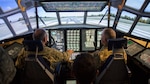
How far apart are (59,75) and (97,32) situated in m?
1.32

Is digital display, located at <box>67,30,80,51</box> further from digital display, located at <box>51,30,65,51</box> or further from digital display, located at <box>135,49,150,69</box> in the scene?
digital display, located at <box>135,49,150,69</box>

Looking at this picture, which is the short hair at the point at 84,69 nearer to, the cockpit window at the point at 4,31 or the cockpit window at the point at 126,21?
the cockpit window at the point at 126,21

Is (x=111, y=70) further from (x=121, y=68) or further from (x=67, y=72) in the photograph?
(x=67, y=72)

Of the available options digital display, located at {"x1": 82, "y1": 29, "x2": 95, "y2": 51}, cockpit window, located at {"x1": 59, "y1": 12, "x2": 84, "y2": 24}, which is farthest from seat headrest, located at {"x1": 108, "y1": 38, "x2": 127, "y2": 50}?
cockpit window, located at {"x1": 59, "y1": 12, "x2": 84, "y2": 24}

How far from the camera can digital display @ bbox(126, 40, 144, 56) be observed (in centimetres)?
314

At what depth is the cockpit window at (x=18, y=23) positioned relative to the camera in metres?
5.51

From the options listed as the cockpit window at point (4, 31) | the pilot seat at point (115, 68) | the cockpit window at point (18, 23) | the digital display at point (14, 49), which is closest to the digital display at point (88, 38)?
the digital display at point (14, 49)

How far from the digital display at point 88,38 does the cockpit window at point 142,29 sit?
1.50 metres

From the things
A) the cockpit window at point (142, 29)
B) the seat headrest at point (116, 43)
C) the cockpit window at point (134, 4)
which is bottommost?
the cockpit window at point (142, 29)

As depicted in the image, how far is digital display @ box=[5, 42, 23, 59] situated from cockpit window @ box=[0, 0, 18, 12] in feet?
5.42

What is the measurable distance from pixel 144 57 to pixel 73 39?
1.18 m

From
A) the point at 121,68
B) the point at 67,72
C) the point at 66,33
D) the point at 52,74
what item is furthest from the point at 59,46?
the point at 121,68

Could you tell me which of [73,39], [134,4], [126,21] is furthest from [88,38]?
[126,21]

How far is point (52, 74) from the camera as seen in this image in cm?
232
